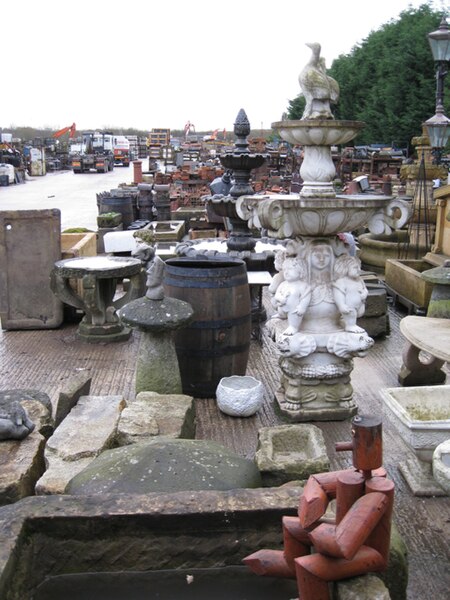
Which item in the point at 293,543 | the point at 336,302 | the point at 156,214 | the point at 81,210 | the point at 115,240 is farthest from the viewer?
the point at 81,210

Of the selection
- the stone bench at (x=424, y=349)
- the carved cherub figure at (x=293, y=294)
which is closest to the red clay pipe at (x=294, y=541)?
the stone bench at (x=424, y=349)

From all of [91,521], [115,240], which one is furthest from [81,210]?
[91,521]

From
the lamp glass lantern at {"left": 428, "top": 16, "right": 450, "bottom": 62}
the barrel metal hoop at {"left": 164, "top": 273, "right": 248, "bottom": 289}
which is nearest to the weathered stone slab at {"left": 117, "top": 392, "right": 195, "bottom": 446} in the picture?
the barrel metal hoop at {"left": 164, "top": 273, "right": 248, "bottom": 289}

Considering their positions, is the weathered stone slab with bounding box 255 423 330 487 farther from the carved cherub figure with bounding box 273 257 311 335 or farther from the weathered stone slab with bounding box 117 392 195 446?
the carved cherub figure with bounding box 273 257 311 335

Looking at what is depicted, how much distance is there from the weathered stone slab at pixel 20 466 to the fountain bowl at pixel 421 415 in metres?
2.17

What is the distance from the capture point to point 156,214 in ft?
56.6

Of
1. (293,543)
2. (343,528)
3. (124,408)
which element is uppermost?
(343,528)

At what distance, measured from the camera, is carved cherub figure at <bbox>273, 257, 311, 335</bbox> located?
522cm

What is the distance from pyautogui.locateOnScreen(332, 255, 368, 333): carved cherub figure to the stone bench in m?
0.41

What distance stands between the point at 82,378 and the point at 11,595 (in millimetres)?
2952

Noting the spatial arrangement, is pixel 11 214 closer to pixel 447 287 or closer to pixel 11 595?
pixel 447 287

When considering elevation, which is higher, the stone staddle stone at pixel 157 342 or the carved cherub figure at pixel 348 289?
the carved cherub figure at pixel 348 289

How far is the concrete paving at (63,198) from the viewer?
22.5 m

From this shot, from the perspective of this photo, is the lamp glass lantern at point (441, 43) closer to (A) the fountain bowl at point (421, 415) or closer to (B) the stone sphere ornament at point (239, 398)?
(B) the stone sphere ornament at point (239, 398)
